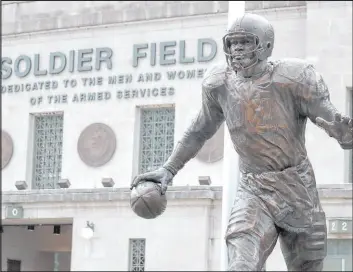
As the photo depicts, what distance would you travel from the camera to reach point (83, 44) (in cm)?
3036

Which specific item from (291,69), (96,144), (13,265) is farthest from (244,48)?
(13,265)

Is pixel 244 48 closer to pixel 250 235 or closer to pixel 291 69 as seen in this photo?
pixel 291 69

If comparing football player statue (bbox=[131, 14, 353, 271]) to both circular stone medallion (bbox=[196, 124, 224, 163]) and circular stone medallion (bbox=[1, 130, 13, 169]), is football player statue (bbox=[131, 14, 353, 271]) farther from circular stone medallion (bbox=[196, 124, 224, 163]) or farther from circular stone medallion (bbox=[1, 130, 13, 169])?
Result: circular stone medallion (bbox=[1, 130, 13, 169])

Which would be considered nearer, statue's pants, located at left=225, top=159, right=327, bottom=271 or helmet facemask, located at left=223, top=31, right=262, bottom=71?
statue's pants, located at left=225, top=159, right=327, bottom=271

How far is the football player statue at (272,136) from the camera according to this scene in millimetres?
7523

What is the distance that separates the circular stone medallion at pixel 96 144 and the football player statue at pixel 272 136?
72.3 ft

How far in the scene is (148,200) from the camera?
7.63 metres

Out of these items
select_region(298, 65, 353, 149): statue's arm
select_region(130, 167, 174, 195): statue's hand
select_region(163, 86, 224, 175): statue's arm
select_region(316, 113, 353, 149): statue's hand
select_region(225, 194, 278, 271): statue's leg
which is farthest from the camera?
select_region(163, 86, 224, 175): statue's arm

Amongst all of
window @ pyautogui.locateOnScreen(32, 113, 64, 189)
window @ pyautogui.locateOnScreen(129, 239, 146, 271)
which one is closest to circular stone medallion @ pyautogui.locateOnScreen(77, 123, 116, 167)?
window @ pyautogui.locateOnScreen(32, 113, 64, 189)

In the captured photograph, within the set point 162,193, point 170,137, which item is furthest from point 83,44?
point 162,193

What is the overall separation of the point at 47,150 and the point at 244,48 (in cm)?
2339

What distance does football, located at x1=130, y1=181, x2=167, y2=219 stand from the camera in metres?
7.64

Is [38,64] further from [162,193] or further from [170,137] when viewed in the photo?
[162,193]

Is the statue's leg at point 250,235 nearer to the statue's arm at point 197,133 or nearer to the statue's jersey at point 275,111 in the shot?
the statue's jersey at point 275,111
